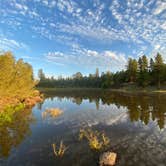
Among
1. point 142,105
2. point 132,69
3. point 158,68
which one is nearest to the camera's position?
point 142,105

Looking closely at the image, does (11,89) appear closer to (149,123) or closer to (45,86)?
(149,123)

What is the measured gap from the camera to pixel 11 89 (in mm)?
25281

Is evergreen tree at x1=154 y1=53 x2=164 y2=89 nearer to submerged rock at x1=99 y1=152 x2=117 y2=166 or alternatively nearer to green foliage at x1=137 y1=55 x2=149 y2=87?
green foliage at x1=137 y1=55 x2=149 y2=87

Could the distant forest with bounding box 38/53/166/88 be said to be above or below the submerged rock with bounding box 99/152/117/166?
above

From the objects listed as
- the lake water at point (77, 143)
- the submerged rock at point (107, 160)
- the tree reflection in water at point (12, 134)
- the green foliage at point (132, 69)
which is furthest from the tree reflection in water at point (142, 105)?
the green foliage at point (132, 69)

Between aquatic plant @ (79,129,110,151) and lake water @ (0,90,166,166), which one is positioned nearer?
lake water @ (0,90,166,166)

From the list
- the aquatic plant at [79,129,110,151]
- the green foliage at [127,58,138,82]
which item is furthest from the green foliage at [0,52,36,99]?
the green foliage at [127,58,138,82]

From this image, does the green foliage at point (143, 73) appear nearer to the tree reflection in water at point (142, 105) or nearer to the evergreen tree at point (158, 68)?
the evergreen tree at point (158, 68)

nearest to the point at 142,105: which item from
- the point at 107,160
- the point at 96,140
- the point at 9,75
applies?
the point at 96,140

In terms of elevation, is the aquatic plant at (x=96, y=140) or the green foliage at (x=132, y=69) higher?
the green foliage at (x=132, y=69)

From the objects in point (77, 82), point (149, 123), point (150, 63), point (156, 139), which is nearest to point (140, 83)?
point (150, 63)

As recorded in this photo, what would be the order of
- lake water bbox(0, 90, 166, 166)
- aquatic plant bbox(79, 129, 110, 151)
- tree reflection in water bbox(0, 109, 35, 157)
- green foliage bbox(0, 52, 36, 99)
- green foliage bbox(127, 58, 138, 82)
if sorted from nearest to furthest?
lake water bbox(0, 90, 166, 166) → aquatic plant bbox(79, 129, 110, 151) → tree reflection in water bbox(0, 109, 35, 157) → green foliage bbox(0, 52, 36, 99) → green foliage bbox(127, 58, 138, 82)

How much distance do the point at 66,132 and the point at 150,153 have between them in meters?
7.90

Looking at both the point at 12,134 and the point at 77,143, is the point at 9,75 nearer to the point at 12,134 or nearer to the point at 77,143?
the point at 12,134
